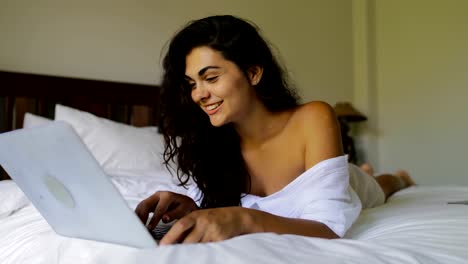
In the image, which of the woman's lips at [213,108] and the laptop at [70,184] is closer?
the laptop at [70,184]

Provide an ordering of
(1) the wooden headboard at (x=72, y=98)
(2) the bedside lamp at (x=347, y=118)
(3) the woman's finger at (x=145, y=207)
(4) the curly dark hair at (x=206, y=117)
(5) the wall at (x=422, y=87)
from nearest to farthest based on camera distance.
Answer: (3) the woman's finger at (x=145, y=207), (4) the curly dark hair at (x=206, y=117), (1) the wooden headboard at (x=72, y=98), (5) the wall at (x=422, y=87), (2) the bedside lamp at (x=347, y=118)

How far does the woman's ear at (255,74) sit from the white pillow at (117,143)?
99cm

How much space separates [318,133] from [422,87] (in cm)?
270

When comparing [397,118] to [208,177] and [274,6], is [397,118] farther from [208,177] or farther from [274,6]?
[208,177]

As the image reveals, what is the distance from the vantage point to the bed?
2.00ft

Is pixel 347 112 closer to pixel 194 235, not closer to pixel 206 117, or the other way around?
pixel 206 117

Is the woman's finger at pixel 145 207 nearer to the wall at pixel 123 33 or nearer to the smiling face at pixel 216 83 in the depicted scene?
the smiling face at pixel 216 83

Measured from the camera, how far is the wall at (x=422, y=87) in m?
3.19

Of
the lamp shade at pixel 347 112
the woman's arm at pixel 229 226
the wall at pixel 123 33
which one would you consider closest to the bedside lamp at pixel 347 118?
the lamp shade at pixel 347 112

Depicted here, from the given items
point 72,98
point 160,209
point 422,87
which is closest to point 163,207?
point 160,209

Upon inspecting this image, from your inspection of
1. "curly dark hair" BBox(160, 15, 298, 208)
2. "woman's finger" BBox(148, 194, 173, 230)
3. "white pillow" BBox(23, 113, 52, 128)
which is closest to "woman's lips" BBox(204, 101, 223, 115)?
"curly dark hair" BBox(160, 15, 298, 208)

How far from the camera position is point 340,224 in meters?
0.84

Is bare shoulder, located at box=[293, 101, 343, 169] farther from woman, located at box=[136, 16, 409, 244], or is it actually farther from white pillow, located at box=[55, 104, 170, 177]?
white pillow, located at box=[55, 104, 170, 177]

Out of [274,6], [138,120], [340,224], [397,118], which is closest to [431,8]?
[397,118]
